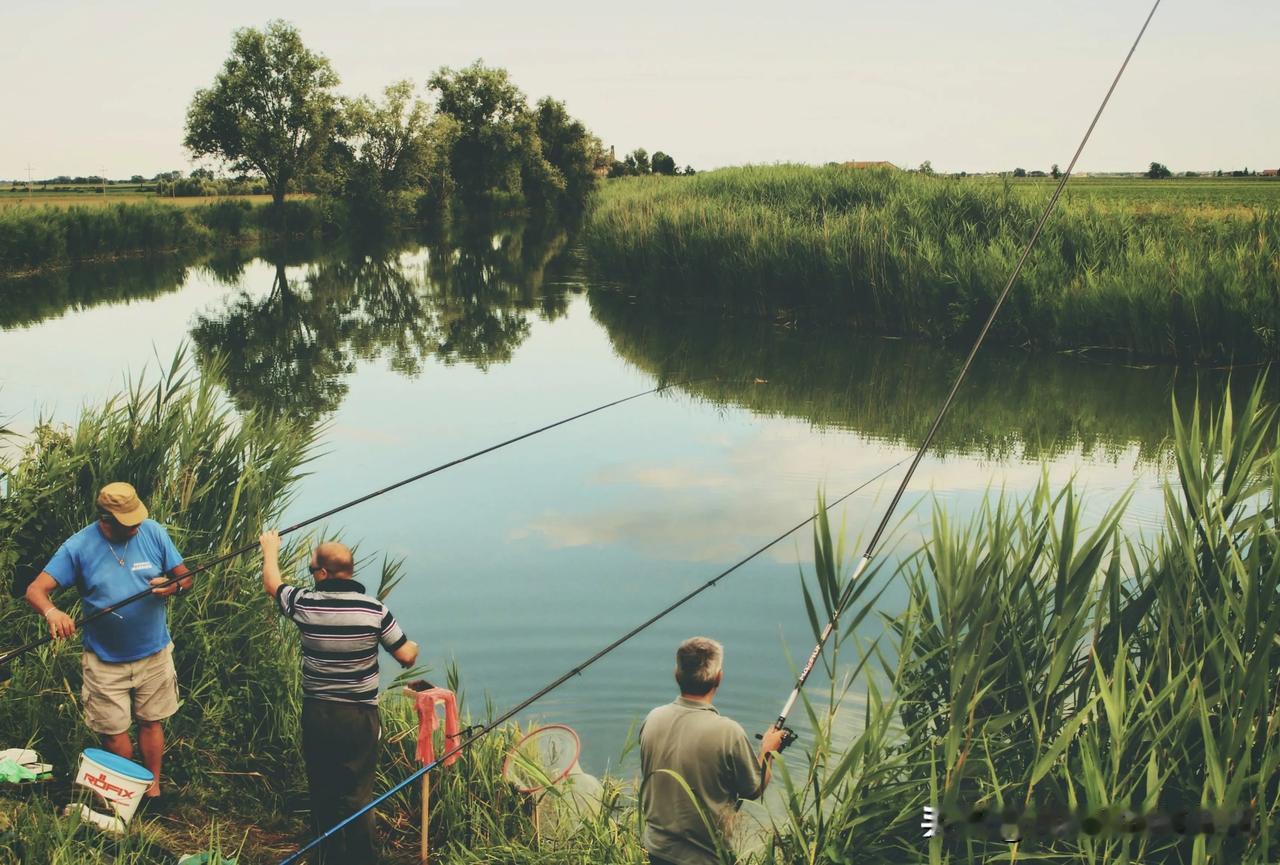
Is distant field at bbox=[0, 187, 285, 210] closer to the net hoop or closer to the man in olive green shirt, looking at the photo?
the net hoop

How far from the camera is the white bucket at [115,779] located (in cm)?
472

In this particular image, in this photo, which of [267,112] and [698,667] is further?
[267,112]

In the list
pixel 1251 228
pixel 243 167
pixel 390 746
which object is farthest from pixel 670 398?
pixel 243 167

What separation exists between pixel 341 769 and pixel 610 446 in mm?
9044

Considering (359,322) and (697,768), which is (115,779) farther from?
(359,322)

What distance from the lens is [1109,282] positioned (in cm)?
1627

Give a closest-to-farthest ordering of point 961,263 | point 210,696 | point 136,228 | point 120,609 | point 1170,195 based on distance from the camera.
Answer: point 120,609
point 210,696
point 961,263
point 136,228
point 1170,195

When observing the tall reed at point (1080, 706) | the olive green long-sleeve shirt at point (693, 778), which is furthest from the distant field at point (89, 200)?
the tall reed at point (1080, 706)

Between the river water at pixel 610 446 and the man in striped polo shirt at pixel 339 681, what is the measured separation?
1916mm

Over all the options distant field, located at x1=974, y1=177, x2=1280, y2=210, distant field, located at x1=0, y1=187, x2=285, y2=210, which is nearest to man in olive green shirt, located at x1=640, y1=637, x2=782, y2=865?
distant field, located at x1=974, y1=177, x2=1280, y2=210

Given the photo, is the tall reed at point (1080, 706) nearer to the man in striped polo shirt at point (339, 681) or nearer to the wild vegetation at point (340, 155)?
the man in striped polo shirt at point (339, 681)

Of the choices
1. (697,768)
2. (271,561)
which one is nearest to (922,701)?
(697,768)

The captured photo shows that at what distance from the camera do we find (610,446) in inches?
541

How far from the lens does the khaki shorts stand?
502cm
